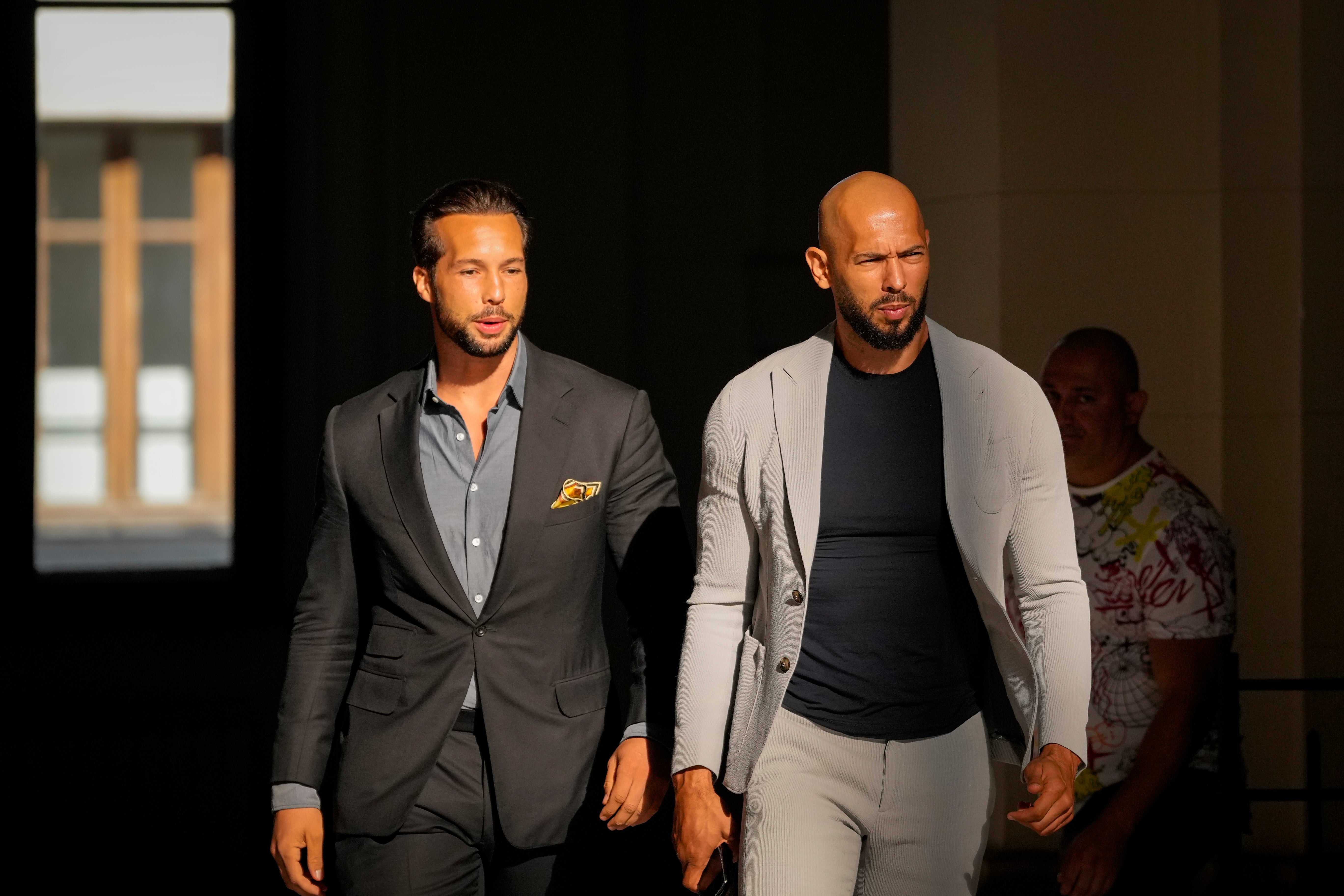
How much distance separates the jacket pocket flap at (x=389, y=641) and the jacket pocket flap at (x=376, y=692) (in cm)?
5

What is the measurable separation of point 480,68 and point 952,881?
11.7 ft

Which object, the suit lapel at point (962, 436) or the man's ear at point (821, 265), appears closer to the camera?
the suit lapel at point (962, 436)

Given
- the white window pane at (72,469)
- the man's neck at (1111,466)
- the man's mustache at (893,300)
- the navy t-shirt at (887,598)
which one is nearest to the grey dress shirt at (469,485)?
the navy t-shirt at (887,598)

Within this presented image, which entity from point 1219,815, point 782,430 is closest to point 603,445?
point 782,430

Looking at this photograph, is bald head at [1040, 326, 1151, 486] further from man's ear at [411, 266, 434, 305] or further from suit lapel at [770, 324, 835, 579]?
man's ear at [411, 266, 434, 305]

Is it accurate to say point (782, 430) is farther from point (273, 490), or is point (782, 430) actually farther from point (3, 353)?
point (3, 353)

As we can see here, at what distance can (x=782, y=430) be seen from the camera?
9.11 feet

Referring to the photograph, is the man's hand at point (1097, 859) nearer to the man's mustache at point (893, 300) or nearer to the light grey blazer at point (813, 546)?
the light grey blazer at point (813, 546)

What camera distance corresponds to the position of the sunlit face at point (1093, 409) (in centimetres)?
384

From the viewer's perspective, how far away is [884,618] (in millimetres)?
2697

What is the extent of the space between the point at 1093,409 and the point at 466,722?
199 centimetres

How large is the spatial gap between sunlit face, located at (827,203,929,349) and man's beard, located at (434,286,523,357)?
72cm

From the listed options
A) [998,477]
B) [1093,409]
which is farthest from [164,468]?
[998,477]

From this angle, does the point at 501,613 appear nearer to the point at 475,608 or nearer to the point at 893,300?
the point at 475,608
